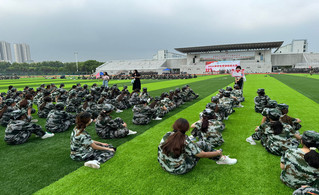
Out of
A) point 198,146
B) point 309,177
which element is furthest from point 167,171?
point 309,177

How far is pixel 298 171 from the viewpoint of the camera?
119 inches

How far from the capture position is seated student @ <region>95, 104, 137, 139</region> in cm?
578

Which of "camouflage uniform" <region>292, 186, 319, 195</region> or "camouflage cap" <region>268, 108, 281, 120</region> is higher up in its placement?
"camouflage cap" <region>268, 108, 281, 120</region>

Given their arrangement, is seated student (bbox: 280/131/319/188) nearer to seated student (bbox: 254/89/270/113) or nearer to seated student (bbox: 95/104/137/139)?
seated student (bbox: 95/104/137/139)

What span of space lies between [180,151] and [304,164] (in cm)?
203

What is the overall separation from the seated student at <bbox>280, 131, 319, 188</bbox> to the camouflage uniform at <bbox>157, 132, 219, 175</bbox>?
4.65 feet

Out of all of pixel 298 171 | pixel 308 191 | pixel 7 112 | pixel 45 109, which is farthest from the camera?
pixel 45 109

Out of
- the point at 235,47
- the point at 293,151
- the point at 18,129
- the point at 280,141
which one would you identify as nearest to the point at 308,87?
the point at 280,141

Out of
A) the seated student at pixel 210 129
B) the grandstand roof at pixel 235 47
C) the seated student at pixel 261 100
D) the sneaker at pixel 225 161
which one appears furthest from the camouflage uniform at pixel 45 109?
the grandstand roof at pixel 235 47

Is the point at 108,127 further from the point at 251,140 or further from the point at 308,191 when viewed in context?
the point at 308,191

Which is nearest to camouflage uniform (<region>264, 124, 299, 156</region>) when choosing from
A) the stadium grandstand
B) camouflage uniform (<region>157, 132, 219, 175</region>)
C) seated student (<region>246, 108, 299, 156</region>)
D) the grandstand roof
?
seated student (<region>246, 108, 299, 156</region>)

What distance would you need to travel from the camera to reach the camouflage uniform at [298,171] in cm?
286

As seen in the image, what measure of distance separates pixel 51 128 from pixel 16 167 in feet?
7.92

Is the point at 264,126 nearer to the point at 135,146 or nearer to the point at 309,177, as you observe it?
the point at 309,177
